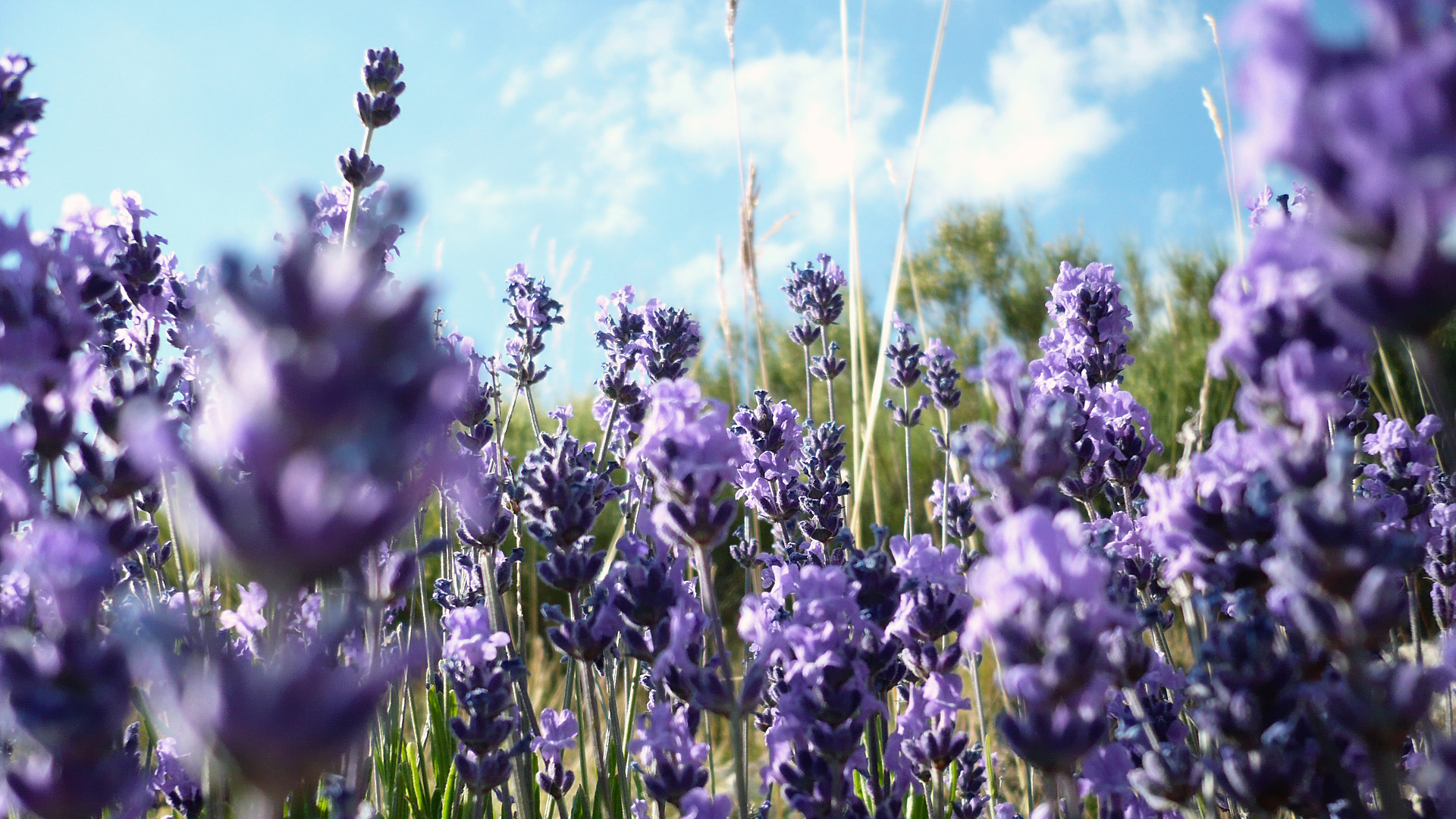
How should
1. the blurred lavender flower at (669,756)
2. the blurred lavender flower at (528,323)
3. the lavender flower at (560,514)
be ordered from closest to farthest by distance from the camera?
the blurred lavender flower at (669,756) < the lavender flower at (560,514) < the blurred lavender flower at (528,323)

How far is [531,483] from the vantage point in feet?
4.98

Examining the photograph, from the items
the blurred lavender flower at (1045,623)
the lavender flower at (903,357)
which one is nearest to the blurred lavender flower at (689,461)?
the blurred lavender flower at (1045,623)

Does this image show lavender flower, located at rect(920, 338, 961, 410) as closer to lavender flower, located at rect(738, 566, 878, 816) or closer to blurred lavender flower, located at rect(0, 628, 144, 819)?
lavender flower, located at rect(738, 566, 878, 816)

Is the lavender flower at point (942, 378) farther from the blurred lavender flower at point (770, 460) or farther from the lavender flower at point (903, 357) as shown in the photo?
the blurred lavender flower at point (770, 460)

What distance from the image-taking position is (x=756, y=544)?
245 cm

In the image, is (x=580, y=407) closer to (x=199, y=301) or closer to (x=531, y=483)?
(x=199, y=301)

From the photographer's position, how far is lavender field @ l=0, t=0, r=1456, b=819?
0.63m

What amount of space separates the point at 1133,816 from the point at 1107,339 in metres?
1.29

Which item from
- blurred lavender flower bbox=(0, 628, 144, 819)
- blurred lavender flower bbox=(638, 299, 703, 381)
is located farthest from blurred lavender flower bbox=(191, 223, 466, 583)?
blurred lavender flower bbox=(638, 299, 703, 381)

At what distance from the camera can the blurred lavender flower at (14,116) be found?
1.54m

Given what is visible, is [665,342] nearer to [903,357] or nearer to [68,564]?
[903,357]

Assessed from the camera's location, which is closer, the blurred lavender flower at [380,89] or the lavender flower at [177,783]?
the lavender flower at [177,783]

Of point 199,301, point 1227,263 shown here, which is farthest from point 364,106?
point 1227,263

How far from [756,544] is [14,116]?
180 cm
